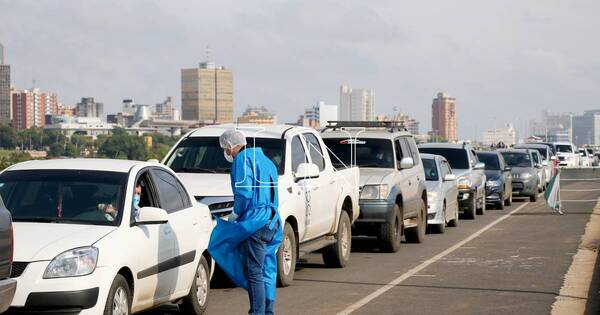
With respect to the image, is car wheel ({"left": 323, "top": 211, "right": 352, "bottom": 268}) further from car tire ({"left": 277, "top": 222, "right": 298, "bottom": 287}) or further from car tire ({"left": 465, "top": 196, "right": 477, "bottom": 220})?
car tire ({"left": 465, "top": 196, "right": 477, "bottom": 220})

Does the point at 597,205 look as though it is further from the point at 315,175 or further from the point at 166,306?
the point at 166,306

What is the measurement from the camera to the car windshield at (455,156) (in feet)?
96.1

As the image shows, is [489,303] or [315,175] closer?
[489,303]

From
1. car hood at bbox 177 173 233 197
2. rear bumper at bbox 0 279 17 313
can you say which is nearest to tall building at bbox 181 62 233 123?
car hood at bbox 177 173 233 197

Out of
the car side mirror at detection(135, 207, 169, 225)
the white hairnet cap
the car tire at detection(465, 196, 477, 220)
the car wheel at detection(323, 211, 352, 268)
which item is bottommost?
the car tire at detection(465, 196, 477, 220)

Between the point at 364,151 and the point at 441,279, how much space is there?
17.8 feet

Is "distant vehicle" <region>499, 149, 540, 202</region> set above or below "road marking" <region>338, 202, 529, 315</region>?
above

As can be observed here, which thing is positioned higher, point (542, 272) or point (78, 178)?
point (78, 178)

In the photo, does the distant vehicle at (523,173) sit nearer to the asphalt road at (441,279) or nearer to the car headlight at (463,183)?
the car headlight at (463,183)

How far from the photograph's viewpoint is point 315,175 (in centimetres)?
1411

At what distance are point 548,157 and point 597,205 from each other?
13559 mm

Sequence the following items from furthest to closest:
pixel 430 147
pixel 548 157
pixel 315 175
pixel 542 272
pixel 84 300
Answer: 1. pixel 548 157
2. pixel 430 147
3. pixel 542 272
4. pixel 315 175
5. pixel 84 300

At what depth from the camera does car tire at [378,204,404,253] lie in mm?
18625

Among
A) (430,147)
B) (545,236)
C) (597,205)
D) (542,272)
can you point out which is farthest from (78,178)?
(597,205)
